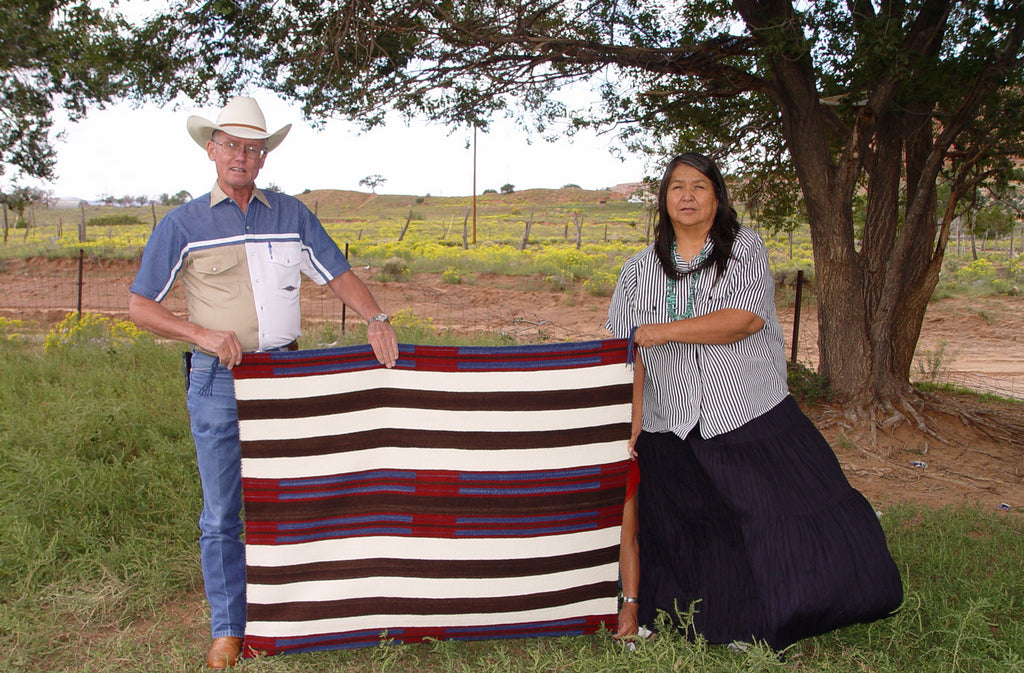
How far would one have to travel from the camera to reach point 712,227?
304 cm

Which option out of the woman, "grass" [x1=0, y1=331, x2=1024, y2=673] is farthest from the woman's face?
"grass" [x1=0, y1=331, x2=1024, y2=673]

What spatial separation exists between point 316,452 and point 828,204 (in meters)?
6.26

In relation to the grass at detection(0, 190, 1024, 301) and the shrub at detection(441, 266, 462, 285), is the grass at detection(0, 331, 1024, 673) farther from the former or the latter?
the shrub at detection(441, 266, 462, 285)

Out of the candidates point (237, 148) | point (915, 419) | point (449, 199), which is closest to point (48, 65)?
point (237, 148)

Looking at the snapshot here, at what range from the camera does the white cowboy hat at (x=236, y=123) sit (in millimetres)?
2885

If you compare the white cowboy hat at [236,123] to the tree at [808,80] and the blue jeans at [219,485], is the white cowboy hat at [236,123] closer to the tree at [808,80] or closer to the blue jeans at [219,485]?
the blue jeans at [219,485]

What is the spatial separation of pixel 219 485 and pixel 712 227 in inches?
84.5

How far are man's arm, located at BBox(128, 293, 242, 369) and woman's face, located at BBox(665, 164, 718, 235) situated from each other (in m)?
1.72

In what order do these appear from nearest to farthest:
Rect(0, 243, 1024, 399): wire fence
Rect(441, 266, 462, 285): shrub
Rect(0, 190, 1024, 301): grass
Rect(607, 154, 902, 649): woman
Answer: Rect(607, 154, 902, 649): woman → Rect(0, 243, 1024, 399): wire fence → Rect(441, 266, 462, 285): shrub → Rect(0, 190, 1024, 301): grass

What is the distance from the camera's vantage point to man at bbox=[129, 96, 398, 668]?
2.89 metres

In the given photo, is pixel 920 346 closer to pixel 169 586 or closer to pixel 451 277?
pixel 451 277

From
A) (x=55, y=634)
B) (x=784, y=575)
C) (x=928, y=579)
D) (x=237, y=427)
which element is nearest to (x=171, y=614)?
(x=55, y=634)

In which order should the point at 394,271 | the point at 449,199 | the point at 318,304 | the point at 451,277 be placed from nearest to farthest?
1. the point at 318,304
2. the point at 451,277
3. the point at 394,271
4. the point at 449,199

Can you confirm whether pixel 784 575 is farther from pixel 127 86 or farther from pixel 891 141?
pixel 127 86
